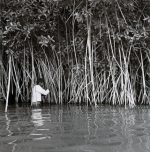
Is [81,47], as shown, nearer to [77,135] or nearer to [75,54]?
[75,54]

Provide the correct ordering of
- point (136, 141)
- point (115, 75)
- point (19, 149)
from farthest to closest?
point (115, 75) → point (136, 141) → point (19, 149)

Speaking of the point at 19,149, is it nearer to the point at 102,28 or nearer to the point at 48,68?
the point at 102,28

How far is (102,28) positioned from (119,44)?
590 millimetres

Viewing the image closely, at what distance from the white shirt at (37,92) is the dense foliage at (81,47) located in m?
0.32

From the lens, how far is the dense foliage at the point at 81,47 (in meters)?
8.93

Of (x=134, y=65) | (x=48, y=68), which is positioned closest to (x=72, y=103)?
(x=48, y=68)

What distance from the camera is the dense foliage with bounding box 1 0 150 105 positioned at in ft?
29.3

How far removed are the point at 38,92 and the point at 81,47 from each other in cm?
157

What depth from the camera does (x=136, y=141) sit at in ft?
13.9

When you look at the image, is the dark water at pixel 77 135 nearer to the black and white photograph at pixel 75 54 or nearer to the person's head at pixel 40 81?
the black and white photograph at pixel 75 54

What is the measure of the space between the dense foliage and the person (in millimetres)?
252

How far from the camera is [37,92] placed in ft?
31.7

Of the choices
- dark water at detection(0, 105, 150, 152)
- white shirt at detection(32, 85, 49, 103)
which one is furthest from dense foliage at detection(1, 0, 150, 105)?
dark water at detection(0, 105, 150, 152)

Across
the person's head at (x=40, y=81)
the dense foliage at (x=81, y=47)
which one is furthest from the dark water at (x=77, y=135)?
the person's head at (x=40, y=81)
